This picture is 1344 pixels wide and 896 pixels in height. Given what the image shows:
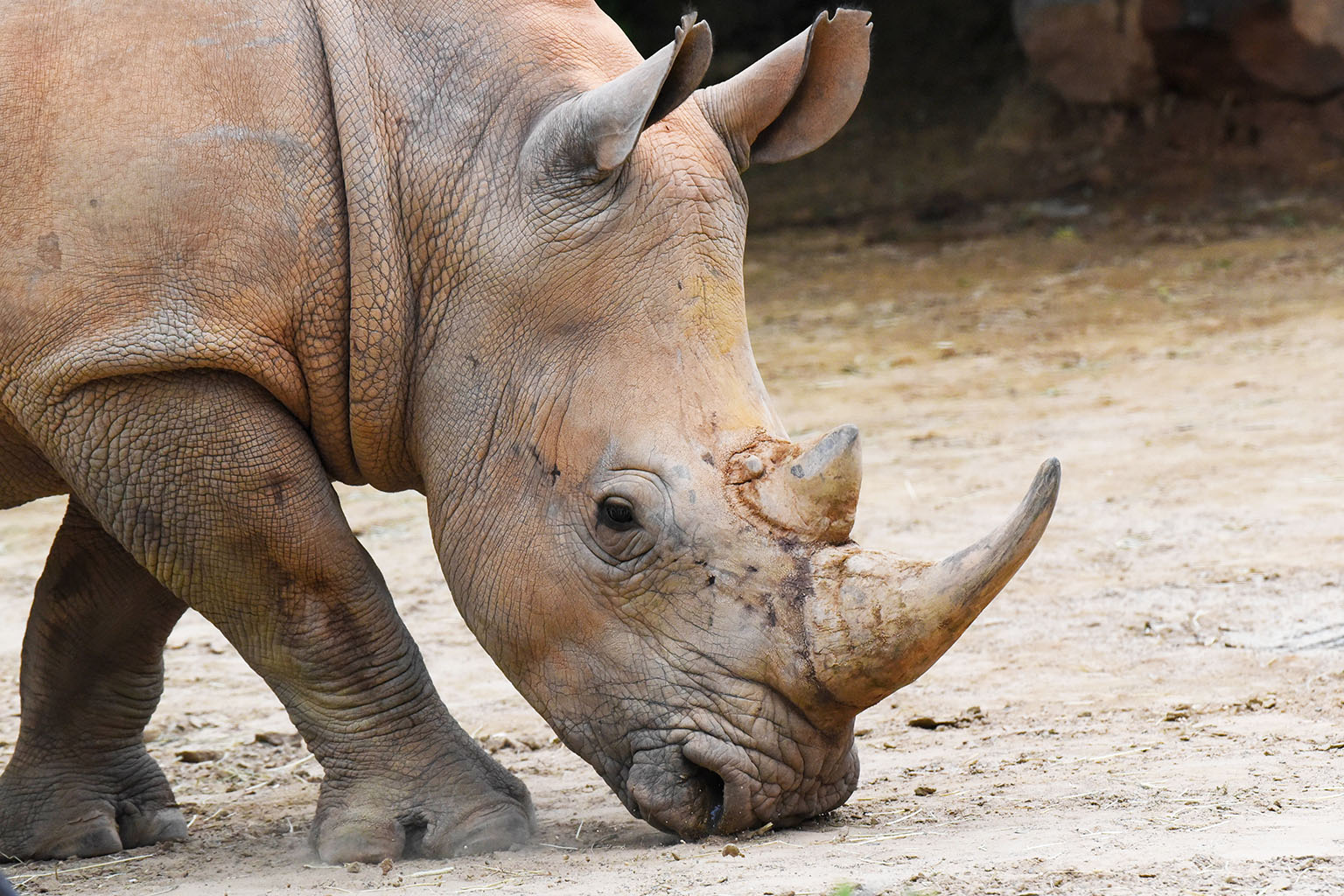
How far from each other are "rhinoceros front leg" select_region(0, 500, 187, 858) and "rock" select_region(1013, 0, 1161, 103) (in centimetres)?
1102

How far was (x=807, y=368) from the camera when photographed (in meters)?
11.3

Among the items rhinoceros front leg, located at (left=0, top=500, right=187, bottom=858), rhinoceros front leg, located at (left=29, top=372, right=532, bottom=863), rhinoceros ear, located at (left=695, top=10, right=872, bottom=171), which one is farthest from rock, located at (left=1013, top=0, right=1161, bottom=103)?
rhinoceros front leg, located at (left=29, top=372, right=532, bottom=863)

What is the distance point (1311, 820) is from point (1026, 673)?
2206mm

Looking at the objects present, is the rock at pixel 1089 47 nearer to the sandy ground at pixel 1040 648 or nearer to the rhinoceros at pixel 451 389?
the sandy ground at pixel 1040 648

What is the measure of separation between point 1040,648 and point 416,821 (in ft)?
8.17

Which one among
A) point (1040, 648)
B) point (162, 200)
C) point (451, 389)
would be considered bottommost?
point (1040, 648)

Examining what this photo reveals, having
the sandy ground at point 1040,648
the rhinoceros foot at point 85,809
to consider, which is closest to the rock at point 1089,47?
the sandy ground at point 1040,648

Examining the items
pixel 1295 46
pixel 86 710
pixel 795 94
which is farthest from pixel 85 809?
pixel 1295 46

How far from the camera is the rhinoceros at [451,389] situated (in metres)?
3.98

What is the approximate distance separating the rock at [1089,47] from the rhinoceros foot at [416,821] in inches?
449

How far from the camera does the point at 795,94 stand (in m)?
4.62

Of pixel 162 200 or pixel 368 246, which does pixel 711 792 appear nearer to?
pixel 368 246

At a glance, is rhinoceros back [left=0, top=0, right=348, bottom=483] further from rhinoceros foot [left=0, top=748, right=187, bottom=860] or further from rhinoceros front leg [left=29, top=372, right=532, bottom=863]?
rhinoceros foot [left=0, top=748, right=187, bottom=860]

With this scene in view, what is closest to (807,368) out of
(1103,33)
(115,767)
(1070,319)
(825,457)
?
(1070,319)
